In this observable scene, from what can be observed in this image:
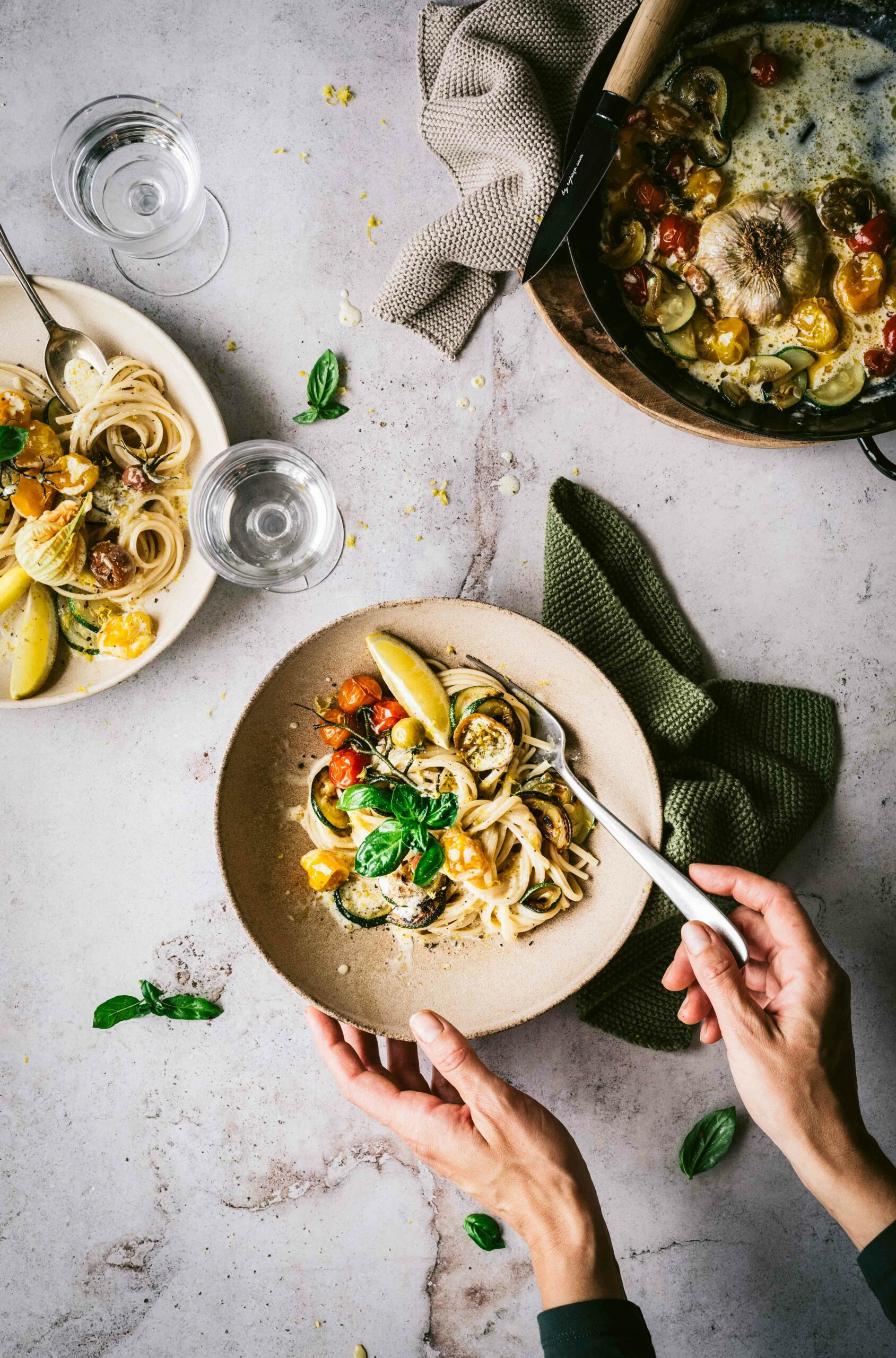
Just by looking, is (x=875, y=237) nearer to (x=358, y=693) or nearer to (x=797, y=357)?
(x=797, y=357)

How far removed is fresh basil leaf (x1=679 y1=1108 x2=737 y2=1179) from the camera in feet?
9.71

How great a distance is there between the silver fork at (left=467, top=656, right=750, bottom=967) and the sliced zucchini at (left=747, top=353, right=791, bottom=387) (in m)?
1.29

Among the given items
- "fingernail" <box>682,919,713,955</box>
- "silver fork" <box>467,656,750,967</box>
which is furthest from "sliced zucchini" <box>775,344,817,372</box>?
"fingernail" <box>682,919,713,955</box>

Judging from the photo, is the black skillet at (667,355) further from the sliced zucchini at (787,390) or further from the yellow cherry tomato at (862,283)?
the yellow cherry tomato at (862,283)

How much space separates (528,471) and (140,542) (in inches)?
53.8

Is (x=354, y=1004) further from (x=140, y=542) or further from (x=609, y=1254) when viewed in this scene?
(x=140, y=542)

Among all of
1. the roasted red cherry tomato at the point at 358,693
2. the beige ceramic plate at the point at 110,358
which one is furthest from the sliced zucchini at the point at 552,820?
Result: the beige ceramic plate at the point at 110,358

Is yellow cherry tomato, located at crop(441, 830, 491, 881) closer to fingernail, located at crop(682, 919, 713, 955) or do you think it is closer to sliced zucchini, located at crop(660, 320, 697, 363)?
fingernail, located at crop(682, 919, 713, 955)

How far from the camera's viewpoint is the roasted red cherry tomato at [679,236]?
8.98 ft

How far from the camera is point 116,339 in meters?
2.80

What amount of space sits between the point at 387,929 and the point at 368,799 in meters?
0.56

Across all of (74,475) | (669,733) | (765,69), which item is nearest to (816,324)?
(765,69)

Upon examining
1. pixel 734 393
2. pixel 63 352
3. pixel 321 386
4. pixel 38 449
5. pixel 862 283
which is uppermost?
pixel 862 283

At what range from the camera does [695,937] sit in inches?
88.2
